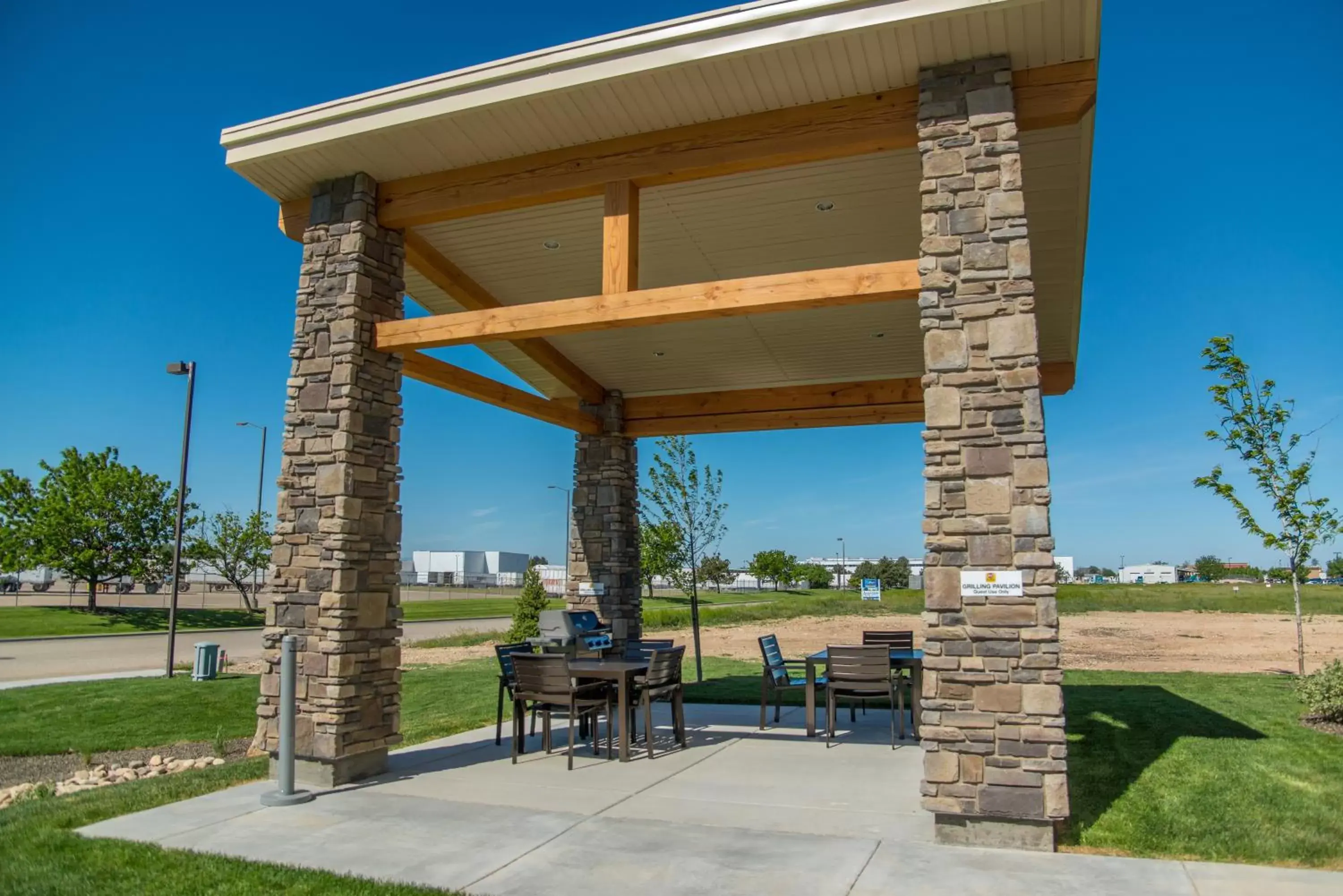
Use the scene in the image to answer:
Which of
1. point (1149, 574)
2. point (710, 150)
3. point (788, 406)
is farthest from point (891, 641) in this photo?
point (1149, 574)

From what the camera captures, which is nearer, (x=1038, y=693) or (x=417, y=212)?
(x=1038, y=693)

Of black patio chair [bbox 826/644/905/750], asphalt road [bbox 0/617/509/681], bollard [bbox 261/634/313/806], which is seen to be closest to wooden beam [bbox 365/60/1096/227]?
bollard [bbox 261/634/313/806]

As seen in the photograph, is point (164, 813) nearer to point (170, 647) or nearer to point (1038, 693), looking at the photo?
point (1038, 693)

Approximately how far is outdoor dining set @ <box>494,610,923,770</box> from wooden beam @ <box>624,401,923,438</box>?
136 inches

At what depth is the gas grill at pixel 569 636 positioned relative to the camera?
9.38 meters

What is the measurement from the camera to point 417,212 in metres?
6.67

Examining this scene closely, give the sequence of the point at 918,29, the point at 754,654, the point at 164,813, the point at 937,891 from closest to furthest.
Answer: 1. the point at 937,891
2. the point at 918,29
3. the point at 164,813
4. the point at 754,654

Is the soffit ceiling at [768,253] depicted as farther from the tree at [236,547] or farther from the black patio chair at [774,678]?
the tree at [236,547]

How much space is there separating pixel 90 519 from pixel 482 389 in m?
26.2

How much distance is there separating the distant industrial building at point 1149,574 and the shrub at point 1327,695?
407 feet

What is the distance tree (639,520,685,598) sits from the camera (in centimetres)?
1444

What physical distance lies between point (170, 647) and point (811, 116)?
45.5 feet

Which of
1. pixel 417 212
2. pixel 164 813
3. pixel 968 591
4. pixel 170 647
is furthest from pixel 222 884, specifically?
pixel 170 647

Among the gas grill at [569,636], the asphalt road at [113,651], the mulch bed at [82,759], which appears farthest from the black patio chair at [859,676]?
the asphalt road at [113,651]
